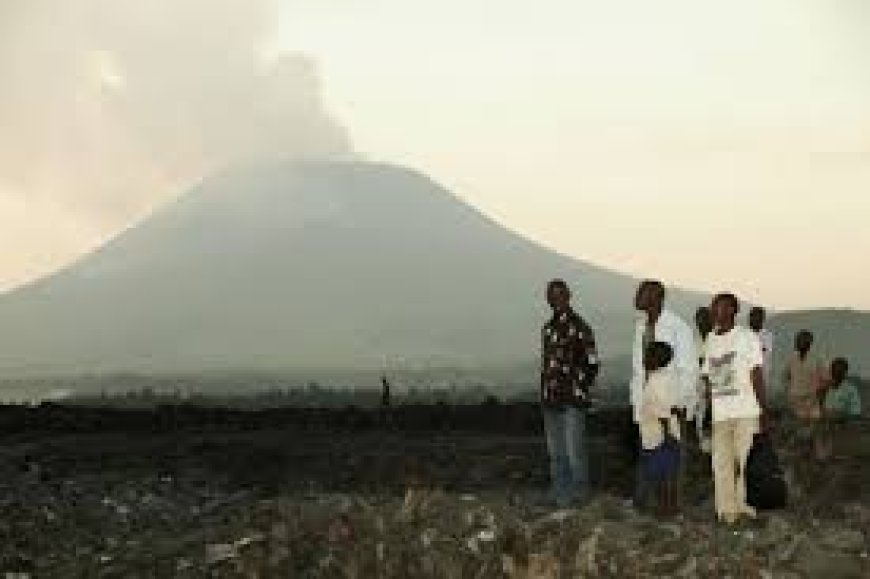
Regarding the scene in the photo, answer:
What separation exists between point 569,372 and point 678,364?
52.9 inches

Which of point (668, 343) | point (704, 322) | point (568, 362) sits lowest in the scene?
point (568, 362)

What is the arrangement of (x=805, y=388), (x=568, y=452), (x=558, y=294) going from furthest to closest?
(x=805, y=388) < (x=568, y=452) < (x=558, y=294)

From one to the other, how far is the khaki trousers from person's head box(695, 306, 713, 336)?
140 cm

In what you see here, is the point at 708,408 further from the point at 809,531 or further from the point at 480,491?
the point at 480,491

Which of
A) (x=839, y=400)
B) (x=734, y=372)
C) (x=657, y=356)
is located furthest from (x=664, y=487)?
(x=839, y=400)

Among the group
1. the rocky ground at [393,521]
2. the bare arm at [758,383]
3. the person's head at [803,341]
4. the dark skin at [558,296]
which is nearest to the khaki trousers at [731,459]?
the bare arm at [758,383]

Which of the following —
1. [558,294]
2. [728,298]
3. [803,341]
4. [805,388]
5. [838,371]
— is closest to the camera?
[728,298]

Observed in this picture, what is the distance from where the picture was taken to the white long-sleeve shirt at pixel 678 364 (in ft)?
51.2

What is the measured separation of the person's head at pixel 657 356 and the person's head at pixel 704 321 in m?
1.06

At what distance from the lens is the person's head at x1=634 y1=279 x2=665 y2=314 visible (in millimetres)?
15562

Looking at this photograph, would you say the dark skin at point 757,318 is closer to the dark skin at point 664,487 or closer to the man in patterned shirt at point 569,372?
the man in patterned shirt at point 569,372

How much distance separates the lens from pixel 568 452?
1683 cm

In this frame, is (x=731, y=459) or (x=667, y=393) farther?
(x=667, y=393)

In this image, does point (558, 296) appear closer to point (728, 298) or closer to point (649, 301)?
point (649, 301)
